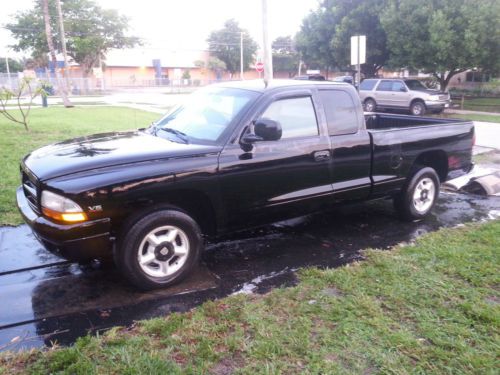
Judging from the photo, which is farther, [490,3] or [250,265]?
[490,3]

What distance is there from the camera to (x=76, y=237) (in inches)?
134

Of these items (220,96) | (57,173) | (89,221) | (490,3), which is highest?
(490,3)

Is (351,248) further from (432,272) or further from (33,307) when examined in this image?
(33,307)

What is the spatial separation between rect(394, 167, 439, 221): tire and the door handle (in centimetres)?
149

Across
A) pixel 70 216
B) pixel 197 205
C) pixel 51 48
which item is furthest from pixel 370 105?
pixel 70 216

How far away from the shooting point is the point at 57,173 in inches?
136

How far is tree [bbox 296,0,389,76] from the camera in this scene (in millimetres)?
25609

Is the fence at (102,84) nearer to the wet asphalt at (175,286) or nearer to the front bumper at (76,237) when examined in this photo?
the wet asphalt at (175,286)

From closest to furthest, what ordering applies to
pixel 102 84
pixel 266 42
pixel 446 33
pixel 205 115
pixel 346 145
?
pixel 205 115 < pixel 346 145 < pixel 266 42 < pixel 446 33 < pixel 102 84

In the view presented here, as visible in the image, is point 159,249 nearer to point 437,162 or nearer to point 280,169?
point 280,169

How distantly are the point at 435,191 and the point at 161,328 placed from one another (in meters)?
4.17

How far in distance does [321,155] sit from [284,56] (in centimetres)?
6733

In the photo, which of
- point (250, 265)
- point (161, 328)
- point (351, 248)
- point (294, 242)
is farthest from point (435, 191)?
point (161, 328)

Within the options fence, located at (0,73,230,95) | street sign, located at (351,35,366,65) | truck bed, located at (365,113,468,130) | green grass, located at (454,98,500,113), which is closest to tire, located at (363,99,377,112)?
green grass, located at (454,98,500,113)
